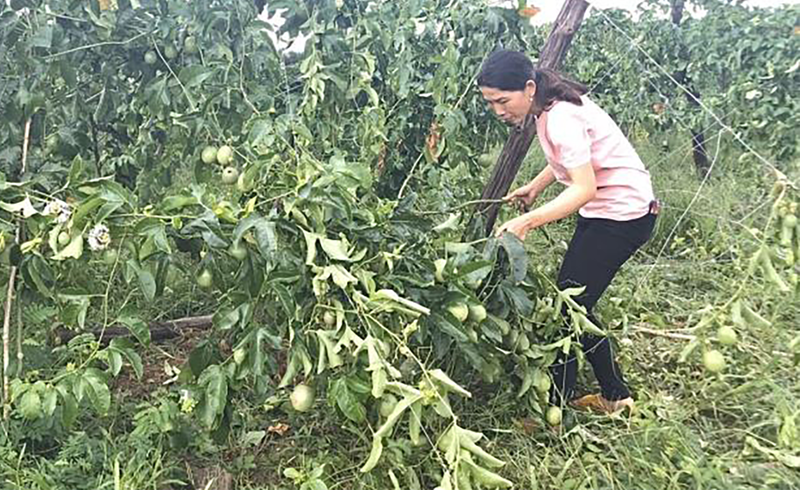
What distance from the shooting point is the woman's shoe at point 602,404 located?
84.1 inches

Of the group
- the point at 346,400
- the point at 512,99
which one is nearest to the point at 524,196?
the point at 512,99

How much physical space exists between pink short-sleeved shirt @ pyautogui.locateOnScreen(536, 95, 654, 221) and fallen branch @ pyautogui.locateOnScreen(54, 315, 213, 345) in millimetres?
1287

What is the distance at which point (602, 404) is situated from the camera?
7.16 feet

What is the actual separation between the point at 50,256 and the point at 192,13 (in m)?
0.85

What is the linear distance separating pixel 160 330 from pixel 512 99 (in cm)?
141

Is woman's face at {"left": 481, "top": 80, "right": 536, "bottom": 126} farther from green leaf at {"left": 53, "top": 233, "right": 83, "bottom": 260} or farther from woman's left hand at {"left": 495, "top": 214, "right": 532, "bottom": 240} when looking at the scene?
green leaf at {"left": 53, "top": 233, "right": 83, "bottom": 260}

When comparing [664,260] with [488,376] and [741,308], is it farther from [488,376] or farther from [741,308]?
[488,376]

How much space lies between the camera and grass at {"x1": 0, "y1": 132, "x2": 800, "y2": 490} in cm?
179

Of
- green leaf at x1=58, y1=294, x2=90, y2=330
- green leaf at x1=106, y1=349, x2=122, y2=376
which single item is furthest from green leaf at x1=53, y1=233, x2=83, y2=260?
green leaf at x1=106, y1=349, x2=122, y2=376

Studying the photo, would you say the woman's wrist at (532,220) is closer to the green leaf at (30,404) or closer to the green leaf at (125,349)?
the green leaf at (125,349)

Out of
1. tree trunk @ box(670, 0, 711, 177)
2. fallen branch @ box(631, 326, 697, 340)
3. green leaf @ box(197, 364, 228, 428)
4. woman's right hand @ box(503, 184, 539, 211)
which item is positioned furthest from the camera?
tree trunk @ box(670, 0, 711, 177)

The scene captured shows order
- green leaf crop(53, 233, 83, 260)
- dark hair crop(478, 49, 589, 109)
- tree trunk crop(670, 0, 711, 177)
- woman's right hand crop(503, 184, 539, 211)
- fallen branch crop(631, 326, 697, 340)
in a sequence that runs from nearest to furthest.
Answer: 1. green leaf crop(53, 233, 83, 260)
2. dark hair crop(478, 49, 589, 109)
3. woman's right hand crop(503, 184, 539, 211)
4. fallen branch crop(631, 326, 697, 340)
5. tree trunk crop(670, 0, 711, 177)

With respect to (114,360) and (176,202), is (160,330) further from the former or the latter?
(176,202)

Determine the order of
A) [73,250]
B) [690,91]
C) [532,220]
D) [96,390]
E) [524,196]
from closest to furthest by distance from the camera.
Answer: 1. [73,250]
2. [96,390]
3. [532,220]
4. [524,196]
5. [690,91]
